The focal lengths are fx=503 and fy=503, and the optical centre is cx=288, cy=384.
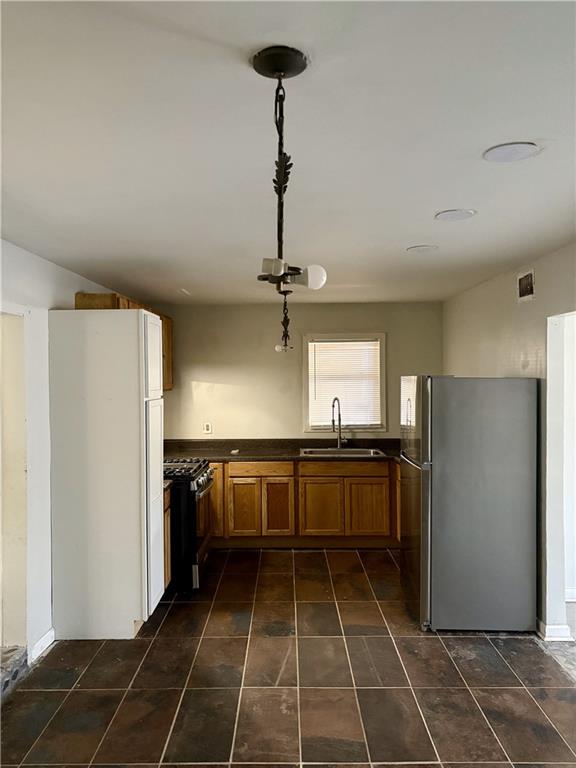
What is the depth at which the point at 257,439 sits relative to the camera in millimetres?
5461

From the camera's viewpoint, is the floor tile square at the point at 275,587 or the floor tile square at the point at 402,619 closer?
the floor tile square at the point at 402,619

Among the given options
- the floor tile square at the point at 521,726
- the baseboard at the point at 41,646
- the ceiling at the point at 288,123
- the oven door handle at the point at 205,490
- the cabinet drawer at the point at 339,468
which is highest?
the ceiling at the point at 288,123

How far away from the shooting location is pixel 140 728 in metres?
2.35

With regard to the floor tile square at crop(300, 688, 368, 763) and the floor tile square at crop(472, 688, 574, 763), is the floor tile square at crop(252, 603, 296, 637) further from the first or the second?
the floor tile square at crop(472, 688, 574, 763)

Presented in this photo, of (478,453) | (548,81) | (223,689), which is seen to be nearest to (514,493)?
(478,453)

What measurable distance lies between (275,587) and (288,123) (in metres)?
3.48

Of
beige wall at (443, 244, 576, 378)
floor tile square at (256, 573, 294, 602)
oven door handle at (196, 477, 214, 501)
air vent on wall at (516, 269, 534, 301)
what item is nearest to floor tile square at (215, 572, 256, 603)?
floor tile square at (256, 573, 294, 602)

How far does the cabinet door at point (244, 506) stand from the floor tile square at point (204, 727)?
7.21 ft

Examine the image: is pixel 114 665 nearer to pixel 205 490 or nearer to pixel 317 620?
pixel 317 620

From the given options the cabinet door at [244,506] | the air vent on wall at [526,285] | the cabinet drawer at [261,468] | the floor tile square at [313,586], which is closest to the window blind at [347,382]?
the cabinet drawer at [261,468]

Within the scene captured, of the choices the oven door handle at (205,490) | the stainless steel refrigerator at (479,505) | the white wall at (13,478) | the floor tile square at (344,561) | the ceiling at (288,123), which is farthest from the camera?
the floor tile square at (344,561)

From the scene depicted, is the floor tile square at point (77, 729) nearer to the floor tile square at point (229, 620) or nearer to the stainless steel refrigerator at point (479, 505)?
the floor tile square at point (229, 620)

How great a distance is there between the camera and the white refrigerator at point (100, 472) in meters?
3.14

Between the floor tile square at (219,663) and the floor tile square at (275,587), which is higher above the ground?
the floor tile square at (219,663)
